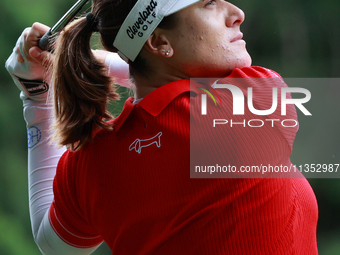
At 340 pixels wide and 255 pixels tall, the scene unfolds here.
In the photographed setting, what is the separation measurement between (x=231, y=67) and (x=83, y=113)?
8.8 inches

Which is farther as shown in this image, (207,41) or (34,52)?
(34,52)

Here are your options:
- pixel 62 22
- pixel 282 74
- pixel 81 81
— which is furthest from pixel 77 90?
pixel 282 74

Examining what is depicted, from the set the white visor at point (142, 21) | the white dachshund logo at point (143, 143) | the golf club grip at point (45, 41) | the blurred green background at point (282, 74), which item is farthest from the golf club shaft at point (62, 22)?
the blurred green background at point (282, 74)

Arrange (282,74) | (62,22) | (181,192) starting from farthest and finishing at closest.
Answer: (282,74), (62,22), (181,192)

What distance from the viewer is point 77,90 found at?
55cm

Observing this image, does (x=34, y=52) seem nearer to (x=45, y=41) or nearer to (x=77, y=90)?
(x=45, y=41)

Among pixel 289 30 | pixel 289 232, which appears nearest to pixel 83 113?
pixel 289 232

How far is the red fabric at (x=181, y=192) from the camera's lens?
43cm

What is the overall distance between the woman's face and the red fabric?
1.1 inches

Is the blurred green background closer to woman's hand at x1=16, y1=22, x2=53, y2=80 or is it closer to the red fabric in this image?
woman's hand at x1=16, y1=22, x2=53, y2=80

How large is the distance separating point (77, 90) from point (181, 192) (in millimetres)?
221

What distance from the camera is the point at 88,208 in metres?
0.55

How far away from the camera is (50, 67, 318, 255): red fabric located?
43 centimetres

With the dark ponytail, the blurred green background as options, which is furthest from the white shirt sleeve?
the blurred green background
